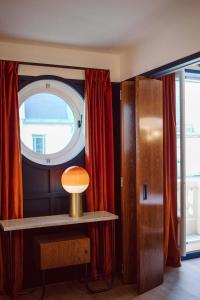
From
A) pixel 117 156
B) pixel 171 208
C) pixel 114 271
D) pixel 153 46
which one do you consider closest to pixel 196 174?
pixel 171 208

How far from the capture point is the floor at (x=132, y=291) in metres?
3.35

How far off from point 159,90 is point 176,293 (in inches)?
79.3

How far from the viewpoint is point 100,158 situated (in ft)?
12.6

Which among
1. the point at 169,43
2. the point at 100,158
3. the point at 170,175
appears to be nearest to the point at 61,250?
the point at 100,158

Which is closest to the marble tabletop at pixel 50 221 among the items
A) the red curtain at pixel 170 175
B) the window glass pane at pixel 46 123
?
the window glass pane at pixel 46 123

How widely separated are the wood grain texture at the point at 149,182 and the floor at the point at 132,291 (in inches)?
4.5

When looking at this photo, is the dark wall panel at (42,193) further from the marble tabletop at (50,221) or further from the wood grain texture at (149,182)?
the wood grain texture at (149,182)

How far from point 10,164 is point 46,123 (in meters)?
0.62

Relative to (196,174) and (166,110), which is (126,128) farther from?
(196,174)

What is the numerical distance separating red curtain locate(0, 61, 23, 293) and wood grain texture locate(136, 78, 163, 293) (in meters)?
1.18

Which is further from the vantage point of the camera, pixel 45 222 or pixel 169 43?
pixel 45 222

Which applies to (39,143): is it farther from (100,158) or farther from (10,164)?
(100,158)

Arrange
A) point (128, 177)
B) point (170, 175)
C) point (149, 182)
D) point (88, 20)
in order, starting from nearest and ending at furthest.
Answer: point (88, 20), point (149, 182), point (128, 177), point (170, 175)

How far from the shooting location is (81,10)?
278 cm
